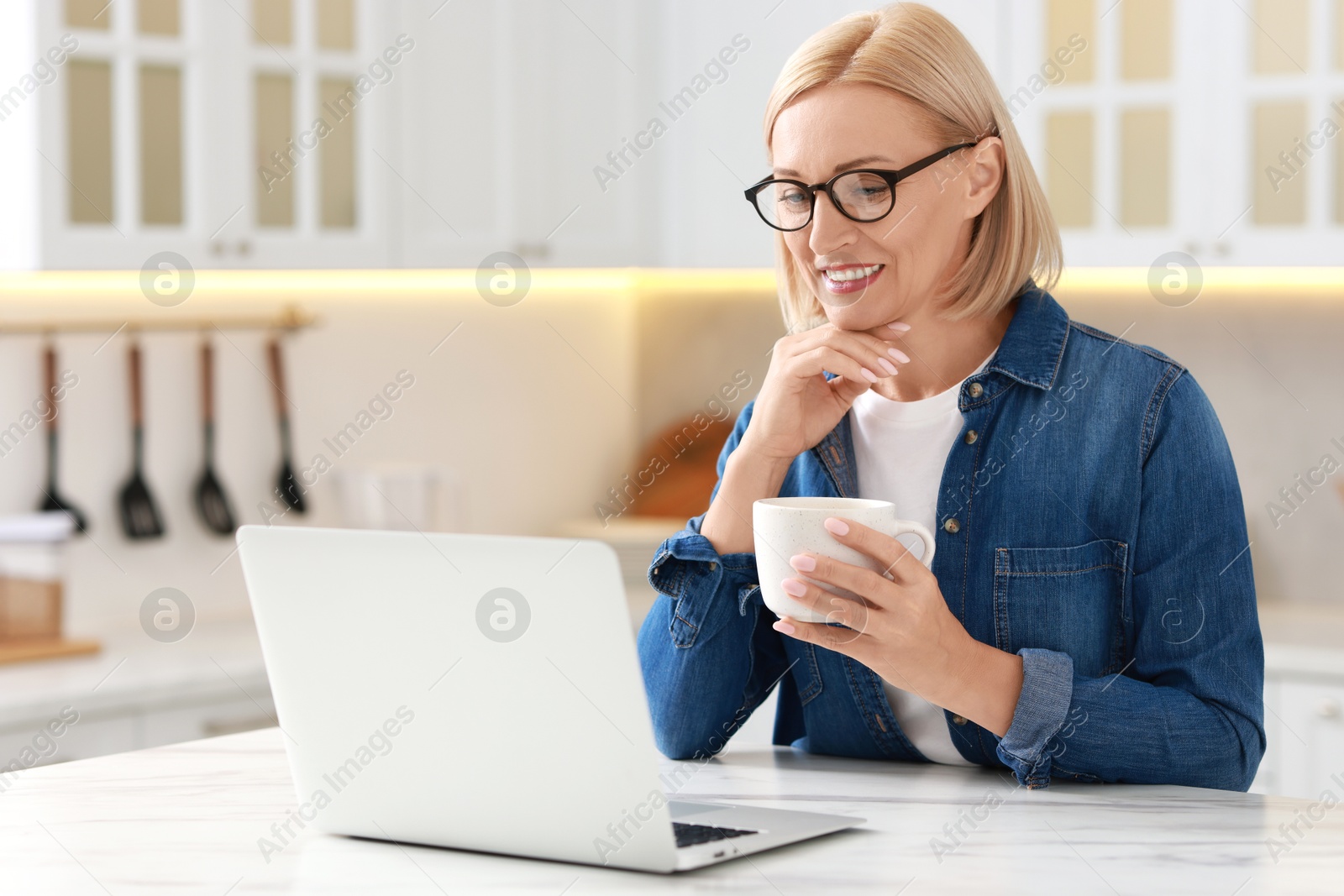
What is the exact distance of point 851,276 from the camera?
50.3 inches

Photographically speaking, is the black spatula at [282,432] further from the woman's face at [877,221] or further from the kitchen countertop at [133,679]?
the woman's face at [877,221]

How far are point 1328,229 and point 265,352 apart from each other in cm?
197

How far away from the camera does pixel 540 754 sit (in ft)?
2.97

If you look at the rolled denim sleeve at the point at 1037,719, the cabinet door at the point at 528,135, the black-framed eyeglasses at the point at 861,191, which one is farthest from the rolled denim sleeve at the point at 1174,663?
the cabinet door at the point at 528,135

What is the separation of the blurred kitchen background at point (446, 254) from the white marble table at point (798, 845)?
45.4 inches

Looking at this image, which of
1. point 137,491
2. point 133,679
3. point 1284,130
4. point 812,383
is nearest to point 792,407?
point 812,383

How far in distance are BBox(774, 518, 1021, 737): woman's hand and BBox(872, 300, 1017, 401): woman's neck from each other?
327mm

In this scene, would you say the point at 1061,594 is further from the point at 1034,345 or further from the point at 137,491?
the point at 137,491

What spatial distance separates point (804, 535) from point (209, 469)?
2.09m

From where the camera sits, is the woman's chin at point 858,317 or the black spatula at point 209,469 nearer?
the woman's chin at point 858,317

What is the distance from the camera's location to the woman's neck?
1.37m

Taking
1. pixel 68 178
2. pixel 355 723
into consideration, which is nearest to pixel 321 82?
pixel 68 178

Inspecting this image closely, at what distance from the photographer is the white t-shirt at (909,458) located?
1.30 m

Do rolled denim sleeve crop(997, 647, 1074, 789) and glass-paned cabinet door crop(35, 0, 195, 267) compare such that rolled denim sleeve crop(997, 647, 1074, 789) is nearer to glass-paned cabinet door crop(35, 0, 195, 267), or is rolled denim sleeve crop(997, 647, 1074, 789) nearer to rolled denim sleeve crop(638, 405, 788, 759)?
rolled denim sleeve crop(638, 405, 788, 759)
